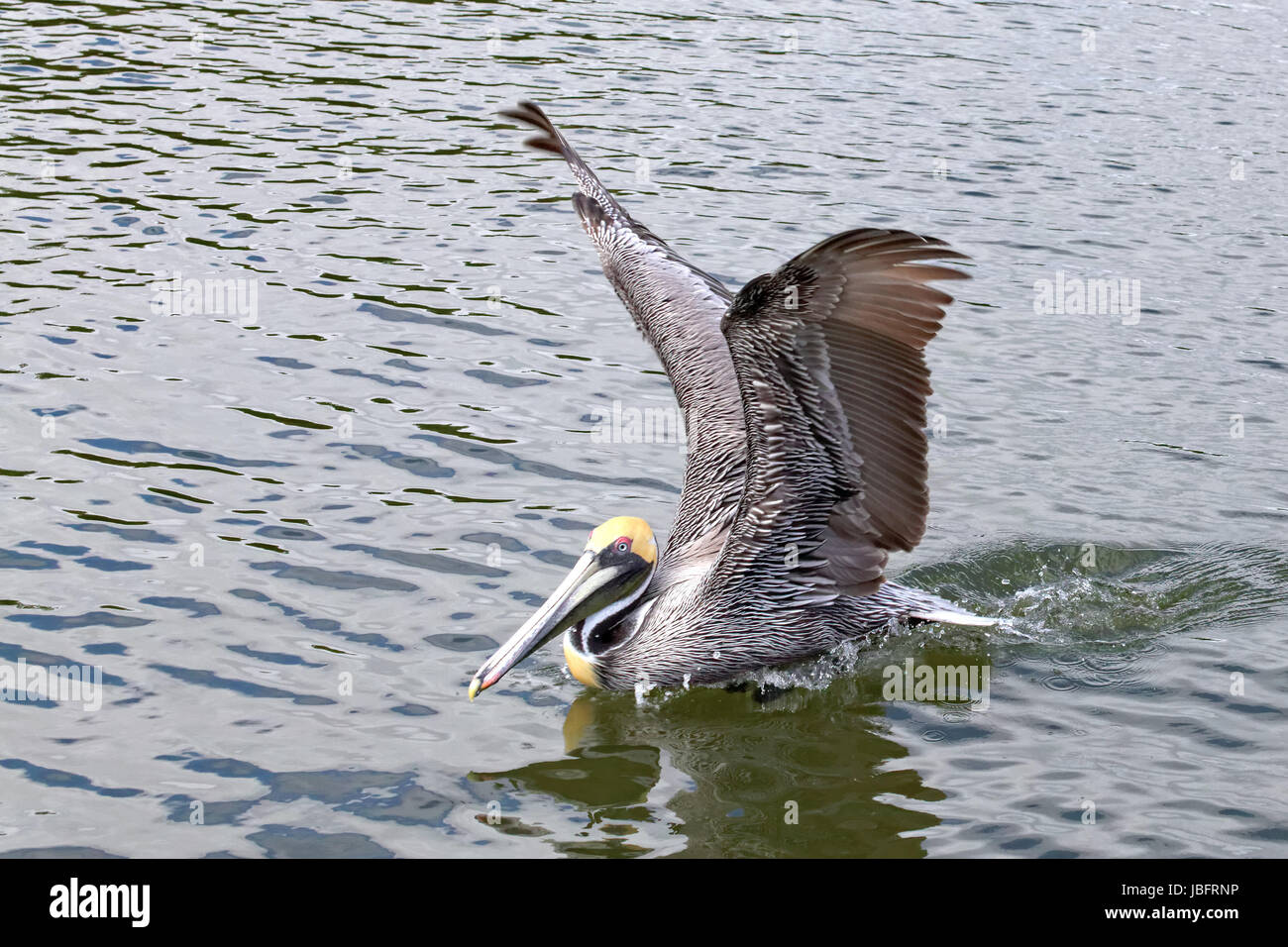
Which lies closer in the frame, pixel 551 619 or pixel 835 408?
pixel 835 408

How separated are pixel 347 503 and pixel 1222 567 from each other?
4.28 meters

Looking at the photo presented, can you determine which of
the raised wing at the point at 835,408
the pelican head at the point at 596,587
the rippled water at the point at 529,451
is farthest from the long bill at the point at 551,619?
the raised wing at the point at 835,408

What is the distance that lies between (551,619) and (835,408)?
1437 millimetres

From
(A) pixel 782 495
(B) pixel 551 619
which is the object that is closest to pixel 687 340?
(A) pixel 782 495

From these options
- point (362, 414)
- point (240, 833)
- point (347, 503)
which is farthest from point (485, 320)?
point (240, 833)

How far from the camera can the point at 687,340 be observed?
755 cm

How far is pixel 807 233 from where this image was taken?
11648mm

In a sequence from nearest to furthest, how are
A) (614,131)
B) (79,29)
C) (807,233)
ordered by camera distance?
(807,233), (614,131), (79,29)

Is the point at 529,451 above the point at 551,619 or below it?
above

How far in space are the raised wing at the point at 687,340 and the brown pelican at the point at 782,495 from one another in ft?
0.04

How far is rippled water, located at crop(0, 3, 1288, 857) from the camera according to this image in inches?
218

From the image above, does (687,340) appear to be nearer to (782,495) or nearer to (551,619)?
(782,495)

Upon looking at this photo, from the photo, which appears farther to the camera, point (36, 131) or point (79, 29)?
point (79, 29)

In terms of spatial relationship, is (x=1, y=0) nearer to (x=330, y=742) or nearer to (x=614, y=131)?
(x=614, y=131)
